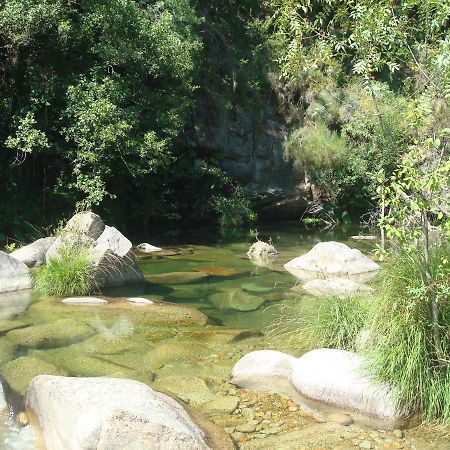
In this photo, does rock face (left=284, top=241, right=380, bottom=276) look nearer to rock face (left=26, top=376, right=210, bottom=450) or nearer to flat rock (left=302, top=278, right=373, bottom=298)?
flat rock (left=302, top=278, right=373, bottom=298)

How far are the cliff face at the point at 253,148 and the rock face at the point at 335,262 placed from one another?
906 centimetres

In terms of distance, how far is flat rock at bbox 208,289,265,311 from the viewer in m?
9.08

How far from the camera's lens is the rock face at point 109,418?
393 cm

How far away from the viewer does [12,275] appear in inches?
375

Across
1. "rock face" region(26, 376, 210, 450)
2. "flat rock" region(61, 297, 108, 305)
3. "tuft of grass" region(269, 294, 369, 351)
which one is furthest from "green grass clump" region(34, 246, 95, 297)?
"rock face" region(26, 376, 210, 450)

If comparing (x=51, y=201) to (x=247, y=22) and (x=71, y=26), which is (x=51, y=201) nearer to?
(x=71, y=26)

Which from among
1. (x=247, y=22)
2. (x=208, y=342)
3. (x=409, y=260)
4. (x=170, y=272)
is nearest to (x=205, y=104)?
(x=247, y=22)

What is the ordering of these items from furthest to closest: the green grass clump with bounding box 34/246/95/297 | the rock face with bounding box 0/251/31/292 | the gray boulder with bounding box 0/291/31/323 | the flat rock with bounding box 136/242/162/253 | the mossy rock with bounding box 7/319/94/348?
1. the flat rock with bounding box 136/242/162/253
2. the rock face with bounding box 0/251/31/292
3. the green grass clump with bounding box 34/246/95/297
4. the gray boulder with bounding box 0/291/31/323
5. the mossy rock with bounding box 7/319/94/348

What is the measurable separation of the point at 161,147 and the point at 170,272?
4225 millimetres

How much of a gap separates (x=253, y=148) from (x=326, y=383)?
16965mm

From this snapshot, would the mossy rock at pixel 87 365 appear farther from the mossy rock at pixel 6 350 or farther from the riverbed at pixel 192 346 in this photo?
the mossy rock at pixel 6 350

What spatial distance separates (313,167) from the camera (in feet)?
70.7

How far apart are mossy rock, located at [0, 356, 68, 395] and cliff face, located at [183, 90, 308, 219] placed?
1458 cm

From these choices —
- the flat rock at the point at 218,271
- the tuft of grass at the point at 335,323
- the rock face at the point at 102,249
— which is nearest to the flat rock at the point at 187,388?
the tuft of grass at the point at 335,323
